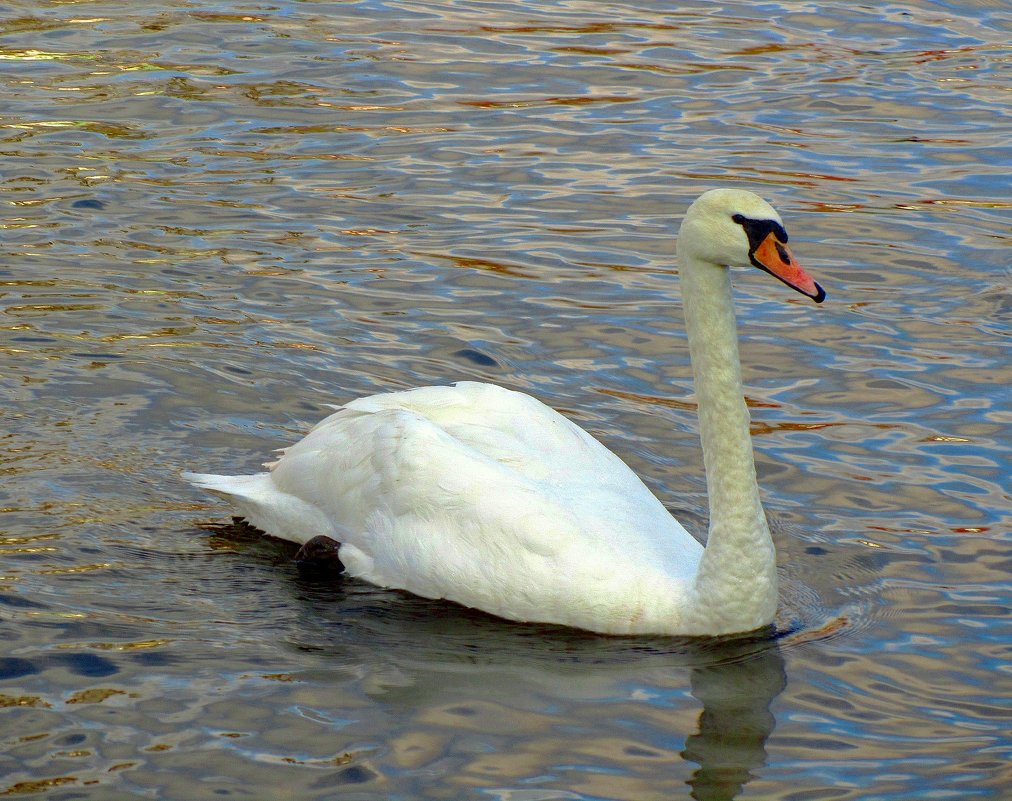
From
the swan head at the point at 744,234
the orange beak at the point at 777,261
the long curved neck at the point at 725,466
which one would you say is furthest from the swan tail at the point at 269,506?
the orange beak at the point at 777,261

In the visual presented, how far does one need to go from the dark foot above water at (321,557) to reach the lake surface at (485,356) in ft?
0.34

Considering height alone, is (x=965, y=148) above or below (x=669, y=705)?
above

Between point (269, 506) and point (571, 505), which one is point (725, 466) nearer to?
point (571, 505)

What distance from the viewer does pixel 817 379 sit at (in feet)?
31.3

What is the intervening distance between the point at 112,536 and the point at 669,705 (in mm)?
2595

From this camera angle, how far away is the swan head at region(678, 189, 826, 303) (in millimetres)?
6469

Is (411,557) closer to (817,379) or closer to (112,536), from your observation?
(112,536)

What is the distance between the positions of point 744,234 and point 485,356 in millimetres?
3439

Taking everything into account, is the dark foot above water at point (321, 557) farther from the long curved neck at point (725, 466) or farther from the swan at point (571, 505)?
the long curved neck at point (725, 466)

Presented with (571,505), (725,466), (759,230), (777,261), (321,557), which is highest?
(759,230)

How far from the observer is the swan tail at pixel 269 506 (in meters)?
7.62

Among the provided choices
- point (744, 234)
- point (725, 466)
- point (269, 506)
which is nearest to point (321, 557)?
point (269, 506)

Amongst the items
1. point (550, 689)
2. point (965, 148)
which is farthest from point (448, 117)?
point (550, 689)

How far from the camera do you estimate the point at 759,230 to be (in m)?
6.48
